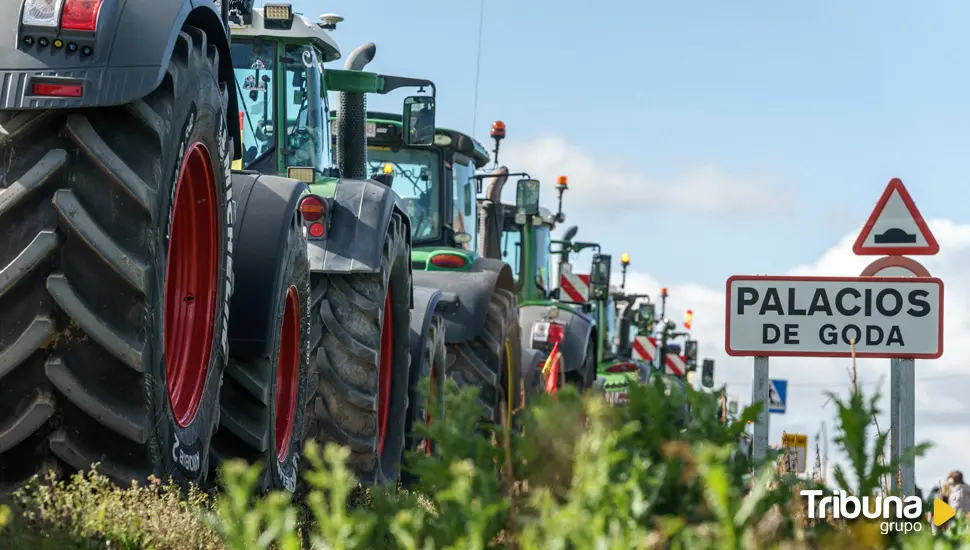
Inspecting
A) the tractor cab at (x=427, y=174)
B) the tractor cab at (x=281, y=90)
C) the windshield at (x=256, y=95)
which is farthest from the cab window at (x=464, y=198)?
the windshield at (x=256, y=95)

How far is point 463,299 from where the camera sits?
366 inches

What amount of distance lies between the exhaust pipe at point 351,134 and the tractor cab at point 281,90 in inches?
6.6

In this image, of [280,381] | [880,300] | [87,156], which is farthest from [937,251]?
[87,156]

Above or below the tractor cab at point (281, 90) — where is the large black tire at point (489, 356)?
below

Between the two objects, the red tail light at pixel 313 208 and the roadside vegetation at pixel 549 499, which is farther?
the red tail light at pixel 313 208

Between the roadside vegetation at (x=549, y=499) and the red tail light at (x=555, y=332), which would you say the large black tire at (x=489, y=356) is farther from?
the roadside vegetation at (x=549, y=499)

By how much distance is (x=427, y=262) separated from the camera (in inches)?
393

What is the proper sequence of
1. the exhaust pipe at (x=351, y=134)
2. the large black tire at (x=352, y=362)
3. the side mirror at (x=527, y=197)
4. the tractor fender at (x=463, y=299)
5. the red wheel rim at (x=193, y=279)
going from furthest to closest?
the side mirror at (x=527, y=197), the tractor fender at (x=463, y=299), the exhaust pipe at (x=351, y=134), the large black tire at (x=352, y=362), the red wheel rim at (x=193, y=279)

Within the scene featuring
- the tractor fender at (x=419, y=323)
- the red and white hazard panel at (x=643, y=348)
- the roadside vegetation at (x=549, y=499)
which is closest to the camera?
the roadside vegetation at (x=549, y=499)

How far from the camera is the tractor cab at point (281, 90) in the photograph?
24.2 feet

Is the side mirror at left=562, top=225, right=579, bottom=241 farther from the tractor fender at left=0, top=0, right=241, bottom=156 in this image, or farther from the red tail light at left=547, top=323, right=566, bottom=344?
the tractor fender at left=0, top=0, right=241, bottom=156

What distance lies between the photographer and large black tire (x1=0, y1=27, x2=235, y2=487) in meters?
3.44

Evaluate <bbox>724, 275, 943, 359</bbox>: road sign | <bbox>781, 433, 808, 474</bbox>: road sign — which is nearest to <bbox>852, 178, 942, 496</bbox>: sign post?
<bbox>724, 275, 943, 359</bbox>: road sign

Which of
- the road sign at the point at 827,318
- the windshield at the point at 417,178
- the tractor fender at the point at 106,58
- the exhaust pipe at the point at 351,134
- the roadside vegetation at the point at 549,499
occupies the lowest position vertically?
the roadside vegetation at the point at 549,499
